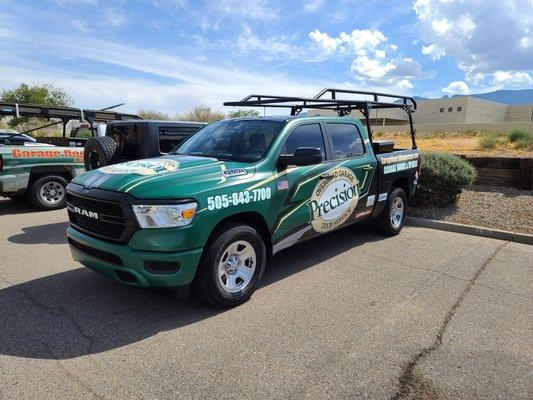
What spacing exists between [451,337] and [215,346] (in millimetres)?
2009

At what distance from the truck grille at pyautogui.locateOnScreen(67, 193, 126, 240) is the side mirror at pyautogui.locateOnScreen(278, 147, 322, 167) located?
1.75 metres

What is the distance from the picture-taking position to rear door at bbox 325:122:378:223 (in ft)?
17.4

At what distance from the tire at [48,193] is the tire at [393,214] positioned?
19.7 ft

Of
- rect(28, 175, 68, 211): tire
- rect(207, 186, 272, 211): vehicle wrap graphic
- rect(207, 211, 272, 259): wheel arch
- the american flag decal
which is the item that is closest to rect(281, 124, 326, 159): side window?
the american flag decal

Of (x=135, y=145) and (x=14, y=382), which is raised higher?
(x=135, y=145)

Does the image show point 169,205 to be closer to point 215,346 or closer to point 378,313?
point 215,346

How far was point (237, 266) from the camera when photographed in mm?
4078

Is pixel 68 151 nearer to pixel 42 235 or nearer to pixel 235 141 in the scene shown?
pixel 42 235

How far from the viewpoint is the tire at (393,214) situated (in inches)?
255

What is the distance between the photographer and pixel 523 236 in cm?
647

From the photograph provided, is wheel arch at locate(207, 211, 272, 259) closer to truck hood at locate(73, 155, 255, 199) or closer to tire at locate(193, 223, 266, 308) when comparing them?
tire at locate(193, 223, 266, 308)

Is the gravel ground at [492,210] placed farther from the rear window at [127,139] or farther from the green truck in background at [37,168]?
the green truck in background at [37,168]

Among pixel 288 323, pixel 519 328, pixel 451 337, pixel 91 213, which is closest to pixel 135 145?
pixel 91 213

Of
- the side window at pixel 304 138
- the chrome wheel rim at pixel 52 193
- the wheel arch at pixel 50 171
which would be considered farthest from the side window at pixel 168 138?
the chrome wheel rim at pixel 52 193
